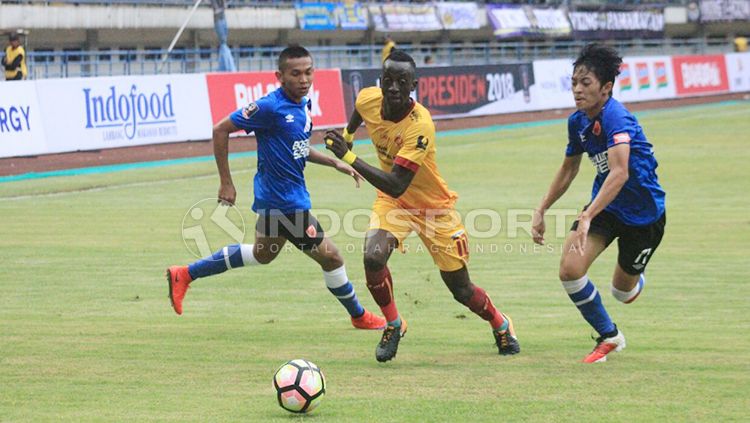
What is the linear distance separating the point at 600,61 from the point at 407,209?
177cm

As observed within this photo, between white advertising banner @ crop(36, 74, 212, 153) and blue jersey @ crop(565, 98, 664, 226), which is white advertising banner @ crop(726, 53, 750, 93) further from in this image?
blue jersey @ crop(565, 98, 664, 226)

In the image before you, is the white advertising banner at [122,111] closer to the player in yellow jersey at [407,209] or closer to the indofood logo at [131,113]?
the indofood logo at [131,113]

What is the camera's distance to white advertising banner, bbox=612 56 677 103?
148 ft

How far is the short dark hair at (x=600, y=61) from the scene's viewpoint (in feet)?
27.8

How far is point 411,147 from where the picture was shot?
8.72 m

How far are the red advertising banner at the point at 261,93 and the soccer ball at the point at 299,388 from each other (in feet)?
68.6

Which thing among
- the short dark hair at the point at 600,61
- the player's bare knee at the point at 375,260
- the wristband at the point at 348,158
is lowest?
the player's bare knee at the point at 375,260

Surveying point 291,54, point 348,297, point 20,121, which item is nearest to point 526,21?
point 20,121

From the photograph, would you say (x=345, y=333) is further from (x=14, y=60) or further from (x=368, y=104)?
(x=14, y=60)

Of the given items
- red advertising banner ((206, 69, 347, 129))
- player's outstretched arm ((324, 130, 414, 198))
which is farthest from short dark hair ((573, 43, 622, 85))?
red advertising banner ((206, 69, 347, 129))

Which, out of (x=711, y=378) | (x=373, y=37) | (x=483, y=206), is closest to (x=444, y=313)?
(x=711, y=378)

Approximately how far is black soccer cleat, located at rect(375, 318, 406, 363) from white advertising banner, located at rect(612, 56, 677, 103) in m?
36.4

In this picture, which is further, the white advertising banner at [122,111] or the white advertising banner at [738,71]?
the white advertising banner at [738,71]

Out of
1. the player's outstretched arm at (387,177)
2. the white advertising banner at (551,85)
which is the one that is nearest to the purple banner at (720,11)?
the white advertising banner at (551,85)
